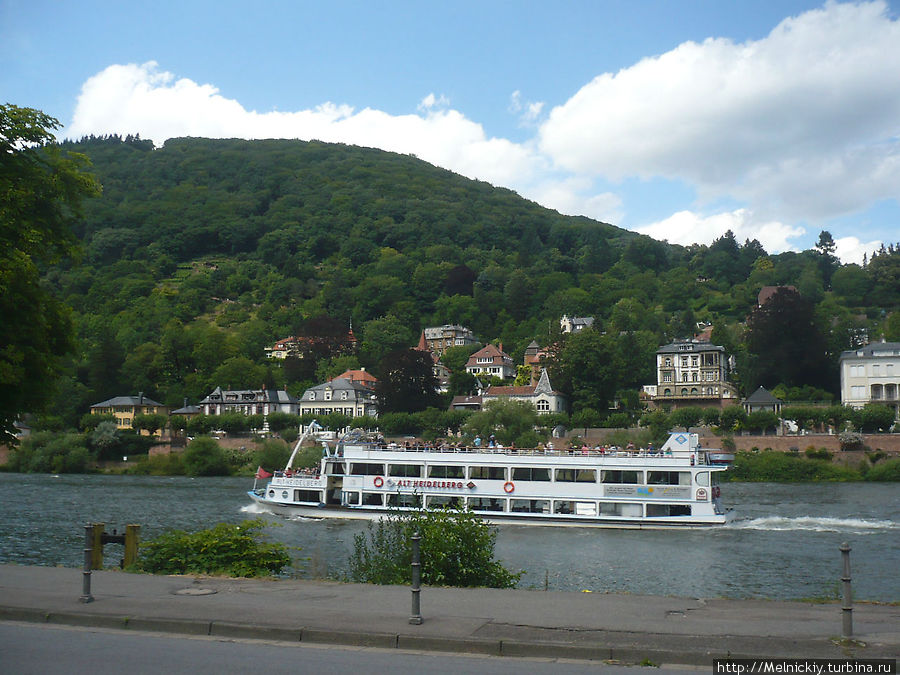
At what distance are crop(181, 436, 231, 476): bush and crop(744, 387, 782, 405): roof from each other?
192 feet

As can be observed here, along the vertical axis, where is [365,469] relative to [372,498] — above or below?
above

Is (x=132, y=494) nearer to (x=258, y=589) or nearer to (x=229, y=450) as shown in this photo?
(x=229, y=450)

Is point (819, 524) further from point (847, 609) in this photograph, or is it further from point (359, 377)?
point (359, 377)

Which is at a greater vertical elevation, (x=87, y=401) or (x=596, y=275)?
(x=596, y=275)

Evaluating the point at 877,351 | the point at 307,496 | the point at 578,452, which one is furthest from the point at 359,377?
the point at 578,452

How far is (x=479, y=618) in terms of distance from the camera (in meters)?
11.1

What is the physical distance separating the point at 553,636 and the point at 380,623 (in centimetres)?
225

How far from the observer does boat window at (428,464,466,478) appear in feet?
153

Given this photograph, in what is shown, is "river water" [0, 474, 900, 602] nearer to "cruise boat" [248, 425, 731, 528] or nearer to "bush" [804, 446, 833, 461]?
"cruise boat" [248, 425, 731, 528]

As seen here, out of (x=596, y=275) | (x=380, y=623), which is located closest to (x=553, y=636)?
(x=380, y=623)

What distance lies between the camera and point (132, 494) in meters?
61.2

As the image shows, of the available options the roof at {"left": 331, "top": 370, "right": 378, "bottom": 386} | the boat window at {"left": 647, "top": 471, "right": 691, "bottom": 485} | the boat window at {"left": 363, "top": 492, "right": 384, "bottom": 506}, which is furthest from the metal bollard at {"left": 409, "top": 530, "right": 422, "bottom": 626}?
the roof at {"left": 331, "top": 370, "right": 378, "bottom": 386}

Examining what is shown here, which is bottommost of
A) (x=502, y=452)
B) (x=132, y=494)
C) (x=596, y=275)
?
(x=132, y=494)

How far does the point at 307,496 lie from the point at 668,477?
20.6 m
